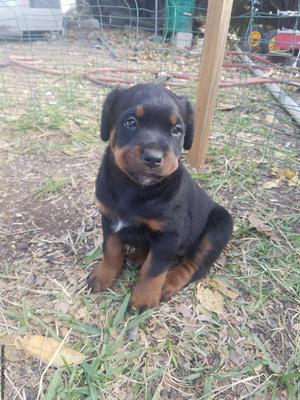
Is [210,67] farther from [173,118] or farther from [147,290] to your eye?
[147,290]

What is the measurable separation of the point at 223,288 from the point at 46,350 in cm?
108

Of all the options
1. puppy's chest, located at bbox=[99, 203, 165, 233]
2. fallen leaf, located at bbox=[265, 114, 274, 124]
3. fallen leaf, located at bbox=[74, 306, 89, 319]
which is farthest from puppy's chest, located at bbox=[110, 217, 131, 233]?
fallen leaf, located at bbox=[265, 114, 274, 124]

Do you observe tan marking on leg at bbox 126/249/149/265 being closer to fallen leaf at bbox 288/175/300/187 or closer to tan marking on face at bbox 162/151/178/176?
tan marking on face at bbox 162/151/178/176

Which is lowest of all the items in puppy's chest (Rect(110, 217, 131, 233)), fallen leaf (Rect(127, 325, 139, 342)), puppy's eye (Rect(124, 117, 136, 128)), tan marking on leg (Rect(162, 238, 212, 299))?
fallen leaf (Rect(127, 325, 139, 342))

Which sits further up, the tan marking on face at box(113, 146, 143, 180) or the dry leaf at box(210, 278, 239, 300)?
→ the tan marking on face at box(113, 146, 143, 180)

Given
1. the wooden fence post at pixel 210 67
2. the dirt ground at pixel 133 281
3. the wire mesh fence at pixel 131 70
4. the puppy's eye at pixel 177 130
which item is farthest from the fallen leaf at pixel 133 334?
the wire mesh fence at pixel 131 70

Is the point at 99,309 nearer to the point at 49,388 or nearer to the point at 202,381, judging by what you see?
the point at 49,388

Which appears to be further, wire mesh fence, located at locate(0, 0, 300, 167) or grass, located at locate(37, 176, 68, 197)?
wire mesh fence, located at locate(0, 0, 300, 167)

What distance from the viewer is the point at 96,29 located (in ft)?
26.8

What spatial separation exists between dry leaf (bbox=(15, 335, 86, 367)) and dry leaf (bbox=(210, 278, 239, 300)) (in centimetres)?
91

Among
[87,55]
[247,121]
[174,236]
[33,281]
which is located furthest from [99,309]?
[87,55]

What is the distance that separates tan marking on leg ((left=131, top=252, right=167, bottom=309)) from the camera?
2.04m

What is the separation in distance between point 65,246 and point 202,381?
3.99ft

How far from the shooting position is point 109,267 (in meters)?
2.24
